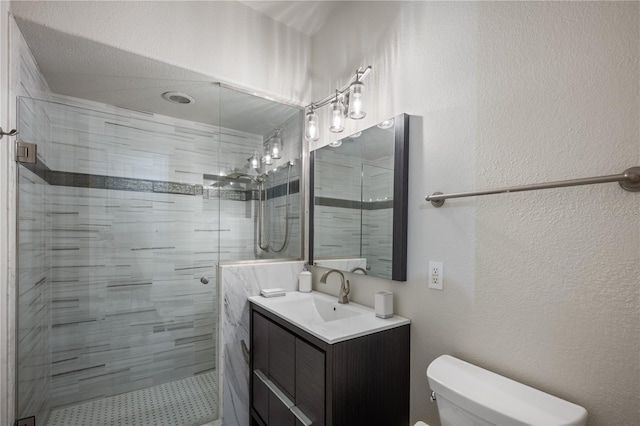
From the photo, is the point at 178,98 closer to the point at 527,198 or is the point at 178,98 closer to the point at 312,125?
the point at 312,125

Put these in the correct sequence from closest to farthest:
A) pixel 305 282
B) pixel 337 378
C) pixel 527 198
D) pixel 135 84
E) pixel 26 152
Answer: pixel 527 198, pixel 337 378, pixel 26 152, pixel 135 84, pixel 305 282

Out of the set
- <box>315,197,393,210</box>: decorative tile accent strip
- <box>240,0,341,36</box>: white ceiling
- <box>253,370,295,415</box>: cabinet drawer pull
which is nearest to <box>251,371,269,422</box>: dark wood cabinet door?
<box>253,370,295,415</box>: cabinet drawer pull

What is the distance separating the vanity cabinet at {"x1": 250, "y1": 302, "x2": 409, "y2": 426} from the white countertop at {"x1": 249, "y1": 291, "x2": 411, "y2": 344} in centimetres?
3

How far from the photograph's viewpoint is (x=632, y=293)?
0.82 m

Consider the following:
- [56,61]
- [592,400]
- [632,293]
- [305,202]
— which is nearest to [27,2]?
[56,61]

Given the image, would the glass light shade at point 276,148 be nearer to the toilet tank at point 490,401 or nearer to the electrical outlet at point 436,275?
the electrical outlet at point 436,275

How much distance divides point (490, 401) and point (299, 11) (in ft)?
7.58

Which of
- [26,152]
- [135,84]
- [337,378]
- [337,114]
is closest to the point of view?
[337,378]

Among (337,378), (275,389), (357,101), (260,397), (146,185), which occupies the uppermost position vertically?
(357,101)

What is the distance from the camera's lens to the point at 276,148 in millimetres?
2146

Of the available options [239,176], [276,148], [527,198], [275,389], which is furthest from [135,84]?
[527,198]

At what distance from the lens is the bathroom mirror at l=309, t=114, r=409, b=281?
1469mm

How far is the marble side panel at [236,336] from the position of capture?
1851 millimetres

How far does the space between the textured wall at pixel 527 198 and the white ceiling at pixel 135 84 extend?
1.05 metres
